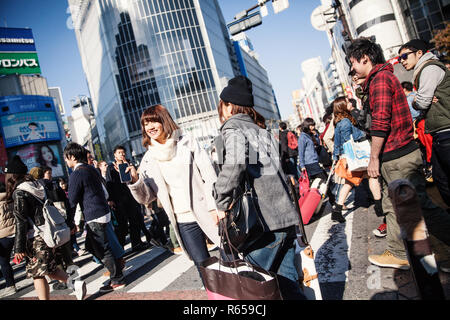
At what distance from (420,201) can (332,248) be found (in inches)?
61.3

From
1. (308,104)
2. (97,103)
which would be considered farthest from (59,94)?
(308,104)

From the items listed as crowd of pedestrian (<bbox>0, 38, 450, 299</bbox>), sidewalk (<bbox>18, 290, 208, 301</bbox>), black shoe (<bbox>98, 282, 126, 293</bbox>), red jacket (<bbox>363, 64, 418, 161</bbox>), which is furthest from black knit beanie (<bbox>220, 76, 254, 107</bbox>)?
black shoe (<bbox>98, 282, 126, 293</bbox>)

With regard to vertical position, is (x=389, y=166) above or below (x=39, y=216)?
below

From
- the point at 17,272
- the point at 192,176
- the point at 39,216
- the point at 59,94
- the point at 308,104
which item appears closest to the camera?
the point at 192,176

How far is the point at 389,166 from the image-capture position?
2.81 meters

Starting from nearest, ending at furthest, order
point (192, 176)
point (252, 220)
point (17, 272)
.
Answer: point (252, 220), point (192, 176), point (17, 272)

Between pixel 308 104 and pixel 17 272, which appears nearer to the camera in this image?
pixel 17 272

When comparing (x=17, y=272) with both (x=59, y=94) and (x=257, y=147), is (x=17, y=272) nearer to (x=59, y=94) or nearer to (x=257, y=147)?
(x=257, y=147)

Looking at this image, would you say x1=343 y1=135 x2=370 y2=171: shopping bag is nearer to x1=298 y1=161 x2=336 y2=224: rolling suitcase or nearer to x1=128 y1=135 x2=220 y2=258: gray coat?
x1=298 y1=161 x2=336 y2=224: rolling suitcase

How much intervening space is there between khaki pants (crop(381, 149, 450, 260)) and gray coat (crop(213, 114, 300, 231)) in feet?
3.95

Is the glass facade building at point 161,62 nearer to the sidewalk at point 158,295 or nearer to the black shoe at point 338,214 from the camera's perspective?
the black shoe at point 338,214

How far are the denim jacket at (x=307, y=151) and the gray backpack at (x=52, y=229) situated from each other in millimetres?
4485
